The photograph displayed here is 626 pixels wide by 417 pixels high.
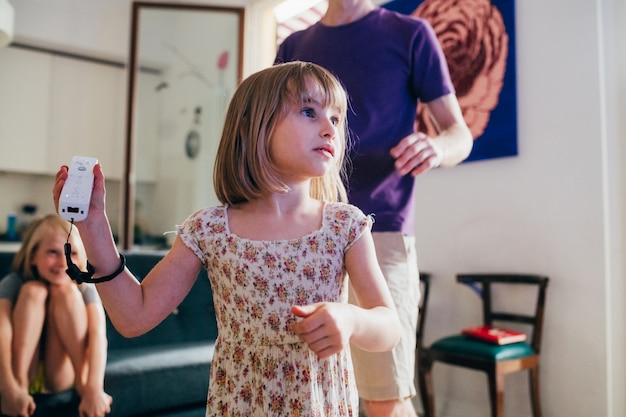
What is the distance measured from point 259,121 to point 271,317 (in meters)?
0.31

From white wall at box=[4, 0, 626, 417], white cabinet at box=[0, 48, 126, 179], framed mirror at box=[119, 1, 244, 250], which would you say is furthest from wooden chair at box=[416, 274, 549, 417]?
white cabinet at box=[0, 48, 126, 179]

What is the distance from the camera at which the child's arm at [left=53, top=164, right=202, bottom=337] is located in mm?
762

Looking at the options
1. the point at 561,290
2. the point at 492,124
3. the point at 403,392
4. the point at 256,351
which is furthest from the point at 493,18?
the point at 256,351

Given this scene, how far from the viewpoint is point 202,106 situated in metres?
4.28

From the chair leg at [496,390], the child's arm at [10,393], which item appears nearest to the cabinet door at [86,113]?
the child's arm at [10,393]

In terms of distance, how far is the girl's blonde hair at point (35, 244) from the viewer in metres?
2.00

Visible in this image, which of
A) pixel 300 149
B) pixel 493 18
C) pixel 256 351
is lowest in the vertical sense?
pixel 256 351

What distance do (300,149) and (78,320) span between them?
145 centimetres

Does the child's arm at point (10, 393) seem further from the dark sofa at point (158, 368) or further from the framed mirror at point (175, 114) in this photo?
the framed mirror at point (175, 114)

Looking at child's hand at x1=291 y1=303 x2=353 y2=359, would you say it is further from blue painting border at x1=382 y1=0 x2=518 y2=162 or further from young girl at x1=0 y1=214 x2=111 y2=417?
blue painting border at x1=382 y1=0 x2=518 y2=162

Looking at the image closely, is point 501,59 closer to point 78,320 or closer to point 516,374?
point 516,374

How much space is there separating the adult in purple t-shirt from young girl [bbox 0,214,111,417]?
1.19 meters

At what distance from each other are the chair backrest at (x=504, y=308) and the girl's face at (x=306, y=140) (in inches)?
74.7

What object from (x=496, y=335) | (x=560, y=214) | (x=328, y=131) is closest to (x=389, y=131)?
(x=328, y=131)
